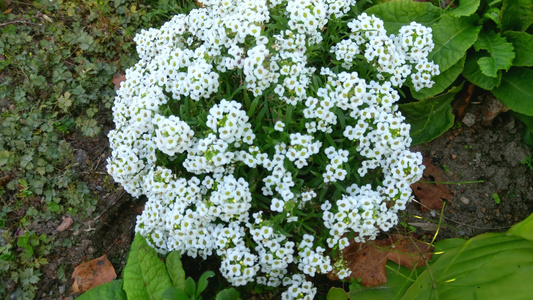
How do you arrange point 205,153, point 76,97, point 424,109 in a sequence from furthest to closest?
point 76,97, point 424,109, point 205,153

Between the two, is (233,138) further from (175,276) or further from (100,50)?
(100,50)

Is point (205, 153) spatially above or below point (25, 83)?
above

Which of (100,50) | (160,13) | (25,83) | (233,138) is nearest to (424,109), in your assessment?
(233,138)

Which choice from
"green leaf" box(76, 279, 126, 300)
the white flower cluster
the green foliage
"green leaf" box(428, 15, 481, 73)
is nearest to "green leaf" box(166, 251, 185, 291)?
the green foliage

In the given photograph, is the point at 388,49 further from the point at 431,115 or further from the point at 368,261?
the point at 368,261

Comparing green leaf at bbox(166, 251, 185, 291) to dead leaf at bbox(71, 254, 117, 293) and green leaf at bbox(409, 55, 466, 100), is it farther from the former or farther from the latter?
green leaf at bbox(409, 55, 466, 100)

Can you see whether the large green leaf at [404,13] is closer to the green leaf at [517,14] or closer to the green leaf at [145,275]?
the green leaf at [517,14]
